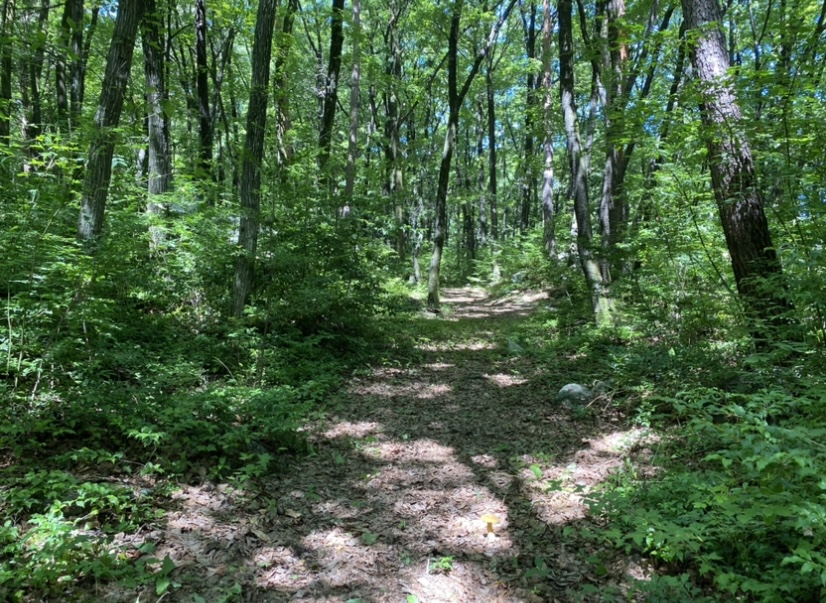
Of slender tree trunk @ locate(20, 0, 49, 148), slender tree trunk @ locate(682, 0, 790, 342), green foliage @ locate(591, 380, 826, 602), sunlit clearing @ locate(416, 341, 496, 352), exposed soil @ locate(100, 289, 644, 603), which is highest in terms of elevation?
slender tree trunk @ locate(20, 0, 49, 148)

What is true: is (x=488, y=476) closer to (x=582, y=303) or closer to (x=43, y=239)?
(x=43, y=239)

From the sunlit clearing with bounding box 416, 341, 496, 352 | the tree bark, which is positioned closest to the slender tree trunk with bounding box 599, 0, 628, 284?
the sunlit clearing with bounding box 416, 341, 496, 352

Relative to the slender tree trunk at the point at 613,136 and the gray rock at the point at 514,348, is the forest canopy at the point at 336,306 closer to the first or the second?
the slender tree trunk at the point at 613,136

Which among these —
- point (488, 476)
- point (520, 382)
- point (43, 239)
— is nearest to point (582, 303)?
point (520, 382)

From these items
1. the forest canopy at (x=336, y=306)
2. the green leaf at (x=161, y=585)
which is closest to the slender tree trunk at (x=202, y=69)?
the forest canopy at (x=336, y=306)

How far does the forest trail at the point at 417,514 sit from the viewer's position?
9.61 ft

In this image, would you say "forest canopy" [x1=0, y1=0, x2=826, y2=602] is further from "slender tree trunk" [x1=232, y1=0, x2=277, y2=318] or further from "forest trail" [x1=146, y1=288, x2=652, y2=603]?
"forest trail" [x1=146, y1=288, x2=652, y2=603]

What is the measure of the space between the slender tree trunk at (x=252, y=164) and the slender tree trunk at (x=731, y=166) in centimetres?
569

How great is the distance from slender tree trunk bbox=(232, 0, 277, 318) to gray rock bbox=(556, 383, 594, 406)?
4.66 m

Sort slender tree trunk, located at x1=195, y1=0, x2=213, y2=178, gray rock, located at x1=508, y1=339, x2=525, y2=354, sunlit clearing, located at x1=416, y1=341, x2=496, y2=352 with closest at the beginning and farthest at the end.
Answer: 1. gray rock, located at x1=508, y1=339, x2=525, y2=354
2. sunlit clearing, located at x1=416, y1=341, x2=496, y2=352
3. slender tree trunk, located at x1=195, y1=0, x2=213, y2=178

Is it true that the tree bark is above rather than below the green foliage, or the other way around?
above

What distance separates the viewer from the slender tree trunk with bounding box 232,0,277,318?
696 cm

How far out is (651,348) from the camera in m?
5.87

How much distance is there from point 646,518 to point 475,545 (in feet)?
3.89
